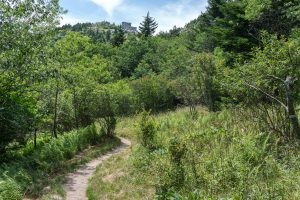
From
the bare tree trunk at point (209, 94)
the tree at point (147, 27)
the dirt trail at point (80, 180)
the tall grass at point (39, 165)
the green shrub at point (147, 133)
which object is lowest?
the dirt trail at point (80, 180)

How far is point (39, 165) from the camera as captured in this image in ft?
35.8

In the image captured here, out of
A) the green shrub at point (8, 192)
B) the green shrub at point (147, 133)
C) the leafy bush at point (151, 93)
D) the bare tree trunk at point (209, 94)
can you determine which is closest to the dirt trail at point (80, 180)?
the green shrub at point (8, 192)

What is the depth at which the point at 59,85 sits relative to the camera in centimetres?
Answer: 1566

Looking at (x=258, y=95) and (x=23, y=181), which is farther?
(x=258, y=95)

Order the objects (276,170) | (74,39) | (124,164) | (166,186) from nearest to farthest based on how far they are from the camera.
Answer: (276,170) → (166,186) → (124,164) → (74,39)

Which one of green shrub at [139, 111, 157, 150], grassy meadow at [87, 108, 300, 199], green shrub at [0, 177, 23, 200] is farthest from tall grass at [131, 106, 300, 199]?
green shrub at [0, 177, 23, 200]

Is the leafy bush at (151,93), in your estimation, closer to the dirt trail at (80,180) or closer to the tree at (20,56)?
the dirt trail at (80,180)

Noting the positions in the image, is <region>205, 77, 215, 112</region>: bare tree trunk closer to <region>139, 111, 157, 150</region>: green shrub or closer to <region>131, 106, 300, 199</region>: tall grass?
<region>139, 111, 157, 150</region>: green shrub

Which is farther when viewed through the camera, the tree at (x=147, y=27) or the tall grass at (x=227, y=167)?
the tree at (x=147, y=27)

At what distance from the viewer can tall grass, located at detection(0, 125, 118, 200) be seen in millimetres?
7416

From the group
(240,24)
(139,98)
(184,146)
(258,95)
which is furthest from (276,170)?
(139,98)

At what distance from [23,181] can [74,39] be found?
34.7 feet

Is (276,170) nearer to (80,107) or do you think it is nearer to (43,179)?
(43,179)

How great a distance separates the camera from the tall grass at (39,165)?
7416mm
